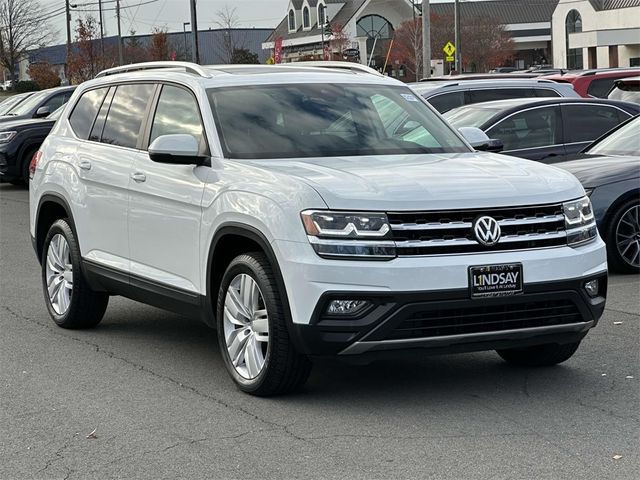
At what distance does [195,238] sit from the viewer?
6.81 m

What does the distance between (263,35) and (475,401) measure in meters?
121

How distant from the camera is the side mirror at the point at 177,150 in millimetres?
6746

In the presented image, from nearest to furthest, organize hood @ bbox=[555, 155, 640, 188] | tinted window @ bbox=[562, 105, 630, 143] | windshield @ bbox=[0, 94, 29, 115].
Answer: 1. hood @ bbox=[555, 155, 640, 188]
2. tinted window @ bbox=[562, 105, 630, 143]
3. windshield @ bbox=[0, 94, 29, 115]

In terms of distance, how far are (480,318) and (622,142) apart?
606 cm

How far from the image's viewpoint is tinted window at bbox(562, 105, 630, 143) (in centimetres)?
1338

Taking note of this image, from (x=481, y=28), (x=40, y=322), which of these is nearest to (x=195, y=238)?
(x=40, y=322)

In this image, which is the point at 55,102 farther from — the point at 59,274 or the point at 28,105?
the point at 59,274

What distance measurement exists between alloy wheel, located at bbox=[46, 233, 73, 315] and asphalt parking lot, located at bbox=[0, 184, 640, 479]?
419mm

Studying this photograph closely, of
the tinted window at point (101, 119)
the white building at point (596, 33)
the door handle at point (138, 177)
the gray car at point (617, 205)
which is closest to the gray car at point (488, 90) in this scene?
the gray car at point (617, 205)

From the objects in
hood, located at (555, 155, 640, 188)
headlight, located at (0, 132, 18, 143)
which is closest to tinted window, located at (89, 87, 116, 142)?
hood, located at (555, 155, 640, 188)

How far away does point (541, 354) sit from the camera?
689 centimetres

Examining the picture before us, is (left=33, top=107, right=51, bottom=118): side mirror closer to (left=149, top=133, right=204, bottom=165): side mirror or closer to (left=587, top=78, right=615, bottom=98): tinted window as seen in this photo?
(left=587, top=78, right=615, bottom=98): tinted window

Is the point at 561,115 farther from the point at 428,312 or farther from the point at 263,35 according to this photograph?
the point at 263,35

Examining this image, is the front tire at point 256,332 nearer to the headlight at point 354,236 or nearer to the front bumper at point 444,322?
the front bumper at point 444,322
